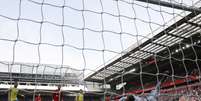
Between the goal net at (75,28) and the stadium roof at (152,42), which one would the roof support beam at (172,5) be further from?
the stadium roof at (152,42)

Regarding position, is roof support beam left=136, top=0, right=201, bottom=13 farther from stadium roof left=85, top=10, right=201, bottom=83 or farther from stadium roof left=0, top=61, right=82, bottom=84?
stadium roof left=0, top=61, right=82, bottom=84

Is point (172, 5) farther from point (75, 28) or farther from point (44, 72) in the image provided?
point (44, 72)

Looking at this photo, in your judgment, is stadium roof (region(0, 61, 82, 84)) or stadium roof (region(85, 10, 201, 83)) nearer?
stadium roof (region(0, 61, 82, 84))

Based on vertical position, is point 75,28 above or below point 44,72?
above

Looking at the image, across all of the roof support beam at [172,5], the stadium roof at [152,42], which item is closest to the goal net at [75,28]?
the roof support beam at [172,5]

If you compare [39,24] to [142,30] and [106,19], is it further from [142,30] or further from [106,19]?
[142,30]

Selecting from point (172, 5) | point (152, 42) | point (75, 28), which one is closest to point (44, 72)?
point (75, 28)

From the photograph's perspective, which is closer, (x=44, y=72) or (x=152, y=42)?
(x=44, y=72)

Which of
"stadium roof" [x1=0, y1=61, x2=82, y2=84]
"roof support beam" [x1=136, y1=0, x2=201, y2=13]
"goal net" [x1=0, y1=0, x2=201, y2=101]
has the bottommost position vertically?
"stadium roof" [x1=0, y1=61, x2=82, y2=84]

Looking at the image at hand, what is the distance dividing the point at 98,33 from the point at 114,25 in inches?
7.0

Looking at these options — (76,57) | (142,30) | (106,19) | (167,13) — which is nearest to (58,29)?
(76,57)

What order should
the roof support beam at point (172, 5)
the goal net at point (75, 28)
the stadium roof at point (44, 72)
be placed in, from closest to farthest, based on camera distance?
the goal net at point (75, 28) < the stadium roof at point (44, 72) < the roof support beam at point (172, 5)

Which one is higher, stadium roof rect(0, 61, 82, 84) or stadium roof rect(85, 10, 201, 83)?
stadium roof rect(85, 10, 201, 83)

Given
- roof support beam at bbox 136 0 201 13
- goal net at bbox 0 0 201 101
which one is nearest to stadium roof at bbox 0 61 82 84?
goal net at bbox 0 0 201 101
